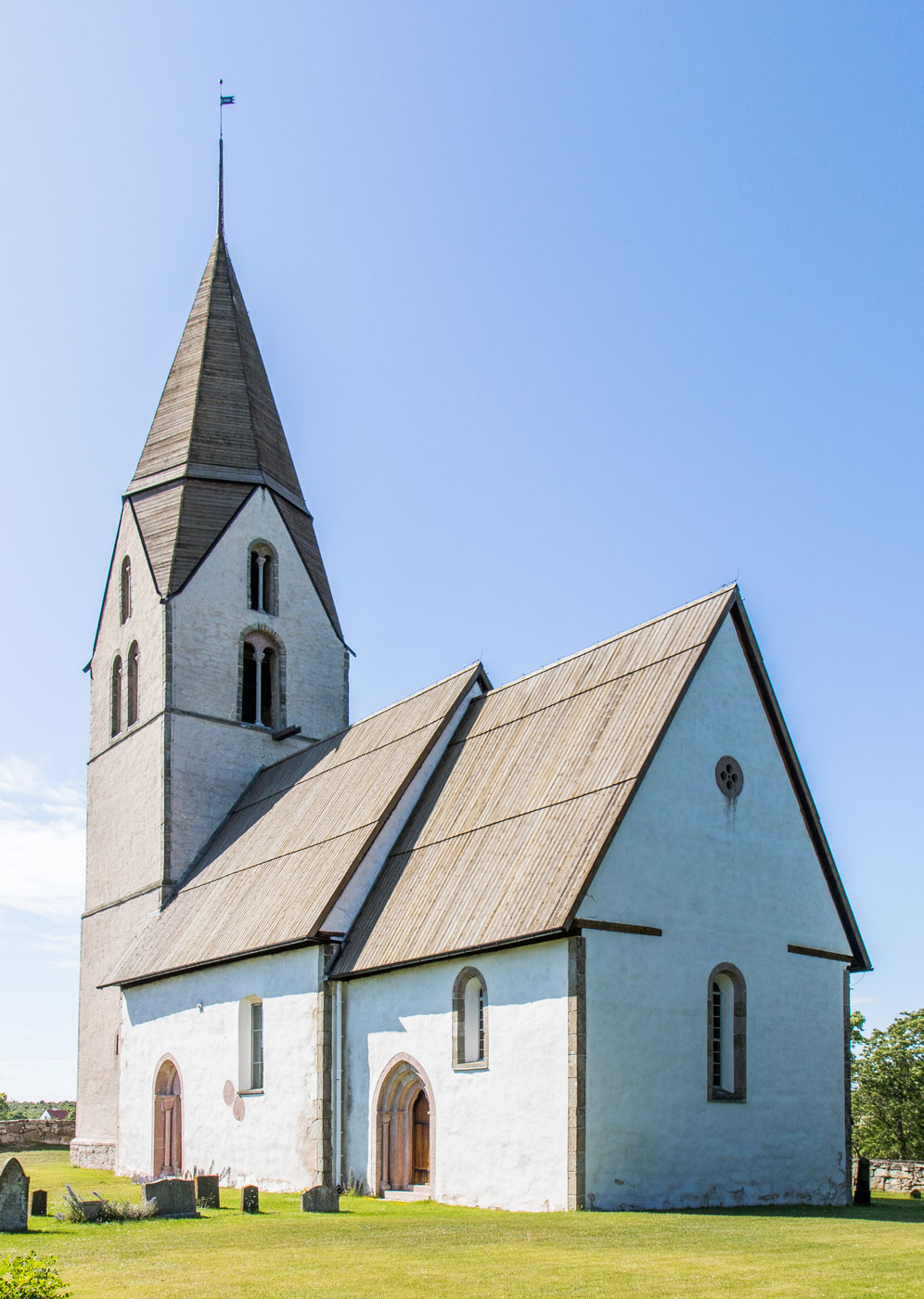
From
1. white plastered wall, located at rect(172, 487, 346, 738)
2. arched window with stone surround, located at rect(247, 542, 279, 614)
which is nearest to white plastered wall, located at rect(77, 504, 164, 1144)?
white plastered wall, located at rect(172, 487, 346, 738)

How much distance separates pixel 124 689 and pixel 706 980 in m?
21.8

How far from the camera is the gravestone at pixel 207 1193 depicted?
19875 mm

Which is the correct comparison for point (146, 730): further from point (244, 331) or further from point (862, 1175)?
point (862, 1175)

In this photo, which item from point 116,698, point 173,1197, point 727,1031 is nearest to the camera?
point 173,1197

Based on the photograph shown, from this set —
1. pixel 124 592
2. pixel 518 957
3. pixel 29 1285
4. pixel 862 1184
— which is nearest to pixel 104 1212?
pixel 518 957

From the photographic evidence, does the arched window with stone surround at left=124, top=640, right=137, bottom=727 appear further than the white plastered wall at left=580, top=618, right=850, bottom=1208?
Yes

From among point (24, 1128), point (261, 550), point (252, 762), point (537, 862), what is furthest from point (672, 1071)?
point (24, 1128)

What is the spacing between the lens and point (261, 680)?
124 ft

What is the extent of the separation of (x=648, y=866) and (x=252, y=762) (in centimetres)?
1750

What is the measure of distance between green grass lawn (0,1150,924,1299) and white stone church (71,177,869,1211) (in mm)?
1773

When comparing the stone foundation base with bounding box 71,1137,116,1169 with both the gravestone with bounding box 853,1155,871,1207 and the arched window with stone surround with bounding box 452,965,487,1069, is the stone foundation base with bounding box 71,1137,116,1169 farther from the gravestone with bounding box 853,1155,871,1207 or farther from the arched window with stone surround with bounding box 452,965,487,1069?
the gravestone with bounding box 853,1155,871,1207

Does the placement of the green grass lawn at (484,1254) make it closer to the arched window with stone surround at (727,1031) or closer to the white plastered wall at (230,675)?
the arched window with stone surround at (727,1031)

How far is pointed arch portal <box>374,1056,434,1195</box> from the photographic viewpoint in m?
22.8

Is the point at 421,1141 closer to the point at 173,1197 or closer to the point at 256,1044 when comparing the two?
the point at 173,1197
